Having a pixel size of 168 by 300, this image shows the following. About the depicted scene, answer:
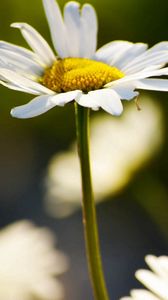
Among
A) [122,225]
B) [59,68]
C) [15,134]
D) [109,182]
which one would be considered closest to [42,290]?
[59,68]

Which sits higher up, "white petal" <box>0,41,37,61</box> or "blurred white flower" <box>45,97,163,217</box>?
"blurred white flower" <box>45,97,163,217</box>

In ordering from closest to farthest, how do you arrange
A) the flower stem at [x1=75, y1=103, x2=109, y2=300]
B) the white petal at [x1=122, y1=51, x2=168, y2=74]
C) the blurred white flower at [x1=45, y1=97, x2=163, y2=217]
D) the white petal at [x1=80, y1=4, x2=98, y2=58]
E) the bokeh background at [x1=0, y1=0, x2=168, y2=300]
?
the flower stem at [x1=75, y1=103, x2=109, y2=300]
the white petal at [x1=122, y1=51, x2=168, y2=74]
the white petal at [x1=80, y1=4, x2=98, y2=58]
the blurred white flower at [x1=45, y1=97, x2=163, y2=217]
the bokeh background at [x1=0, y1=0, x2=168, y2=300]

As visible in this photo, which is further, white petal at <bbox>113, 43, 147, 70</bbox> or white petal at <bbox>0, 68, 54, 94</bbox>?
white petal at <bbox>113, 43, 147, 70</bbox>

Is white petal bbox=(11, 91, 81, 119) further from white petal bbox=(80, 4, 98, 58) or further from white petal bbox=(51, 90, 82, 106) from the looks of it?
white petal bbox=(80, 4, 98, 58)

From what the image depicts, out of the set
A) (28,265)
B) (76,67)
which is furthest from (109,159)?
(76,67)

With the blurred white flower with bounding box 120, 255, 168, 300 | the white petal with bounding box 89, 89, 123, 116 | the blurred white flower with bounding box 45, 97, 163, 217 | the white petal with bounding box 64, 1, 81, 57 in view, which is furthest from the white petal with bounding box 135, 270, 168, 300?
the blurred white flower with bounding box 45, 97, 163, 217

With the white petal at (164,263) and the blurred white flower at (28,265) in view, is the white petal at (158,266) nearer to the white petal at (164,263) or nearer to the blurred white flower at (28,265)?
the white petal at (164,263)

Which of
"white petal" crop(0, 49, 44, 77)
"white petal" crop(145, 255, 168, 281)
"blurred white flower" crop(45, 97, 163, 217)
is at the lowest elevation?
"white petal" crop(145, 255, 168, 281)

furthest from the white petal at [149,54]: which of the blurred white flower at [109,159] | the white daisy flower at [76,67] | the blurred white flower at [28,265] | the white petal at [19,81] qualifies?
the blurred white flower at [109,159]
